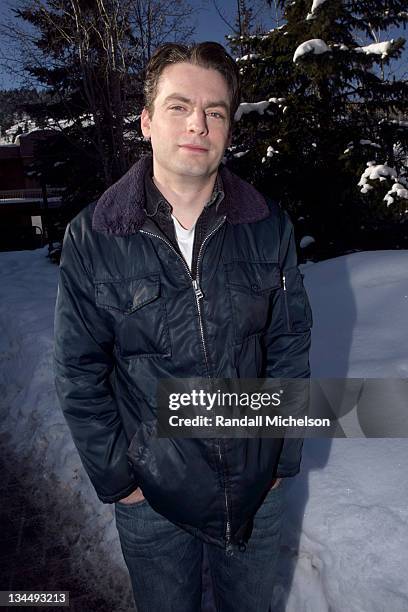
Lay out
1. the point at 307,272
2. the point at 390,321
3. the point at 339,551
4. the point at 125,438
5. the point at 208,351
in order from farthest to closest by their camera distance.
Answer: the point at 307,272
the point at 390,321
the point at 339,551
the point at 125,438
the point at 208,351

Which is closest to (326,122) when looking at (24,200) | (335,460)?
(335,460)

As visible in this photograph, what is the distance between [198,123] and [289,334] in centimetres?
86

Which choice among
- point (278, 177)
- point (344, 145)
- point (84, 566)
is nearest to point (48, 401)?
point (84, 566)

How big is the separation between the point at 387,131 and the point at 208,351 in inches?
322

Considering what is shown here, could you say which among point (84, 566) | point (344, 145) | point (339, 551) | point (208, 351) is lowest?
point (84, 566)

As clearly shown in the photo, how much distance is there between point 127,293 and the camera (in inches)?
67.5

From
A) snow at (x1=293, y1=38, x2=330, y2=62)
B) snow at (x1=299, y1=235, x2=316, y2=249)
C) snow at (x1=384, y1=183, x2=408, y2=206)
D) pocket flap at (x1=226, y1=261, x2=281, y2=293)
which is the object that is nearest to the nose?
pocket flap at (x1=226, y1=261, x2=281, y2=293)

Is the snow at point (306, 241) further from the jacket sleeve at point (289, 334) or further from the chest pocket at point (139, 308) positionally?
the chest pocket at point (139, 308)

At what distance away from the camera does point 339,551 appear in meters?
2.29

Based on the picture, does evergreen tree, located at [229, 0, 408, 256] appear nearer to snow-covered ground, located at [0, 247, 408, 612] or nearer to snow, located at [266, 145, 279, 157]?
snow, located at [266, 145, 279, 157]

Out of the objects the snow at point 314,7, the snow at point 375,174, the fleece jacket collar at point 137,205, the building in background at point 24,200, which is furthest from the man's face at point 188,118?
the building in background at point 24,200

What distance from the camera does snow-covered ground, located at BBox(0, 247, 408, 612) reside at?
2.24 m

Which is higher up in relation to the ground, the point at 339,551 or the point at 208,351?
the point at 208,351

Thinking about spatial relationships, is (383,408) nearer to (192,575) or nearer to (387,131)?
(192,575)
